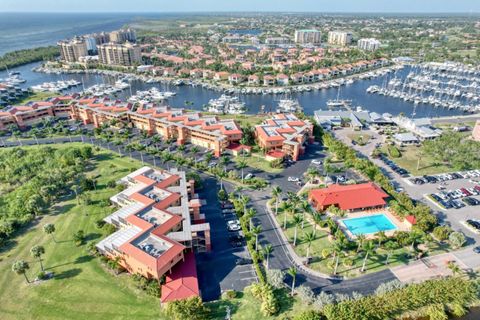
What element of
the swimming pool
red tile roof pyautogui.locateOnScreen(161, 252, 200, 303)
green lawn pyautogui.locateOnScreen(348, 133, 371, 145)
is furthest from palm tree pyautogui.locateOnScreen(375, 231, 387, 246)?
green lawn pyautogui.locateOnScreen(348, 133, 371, 145)

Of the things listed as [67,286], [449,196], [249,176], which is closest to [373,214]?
[449,196]

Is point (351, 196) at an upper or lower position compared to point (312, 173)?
lower

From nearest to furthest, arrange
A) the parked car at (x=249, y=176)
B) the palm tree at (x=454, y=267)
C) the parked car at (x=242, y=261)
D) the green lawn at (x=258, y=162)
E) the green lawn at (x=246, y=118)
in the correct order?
1. the palm tree at (x=454, y=267)
2. the parked car at (x=242, y=261)
3. the parked car at (x=249, y=176)
4. the green lawn at (x=258, y=162)
5. the green lawn at (x=246, y=118)

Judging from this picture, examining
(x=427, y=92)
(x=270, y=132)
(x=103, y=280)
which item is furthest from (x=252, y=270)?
(x=427, y=92)

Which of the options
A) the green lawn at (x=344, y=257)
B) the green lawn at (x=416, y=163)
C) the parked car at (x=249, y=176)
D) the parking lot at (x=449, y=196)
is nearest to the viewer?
the green lawn at (x=344, y=257)

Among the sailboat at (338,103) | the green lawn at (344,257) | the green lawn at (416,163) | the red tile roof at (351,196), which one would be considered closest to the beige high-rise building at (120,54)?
the sailboat at (338,103)

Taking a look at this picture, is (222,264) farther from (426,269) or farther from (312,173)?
(426,269)

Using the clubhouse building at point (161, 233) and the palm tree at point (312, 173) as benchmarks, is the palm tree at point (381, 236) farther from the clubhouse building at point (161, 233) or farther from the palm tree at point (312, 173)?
the clubhouse building at point (161, 233)
